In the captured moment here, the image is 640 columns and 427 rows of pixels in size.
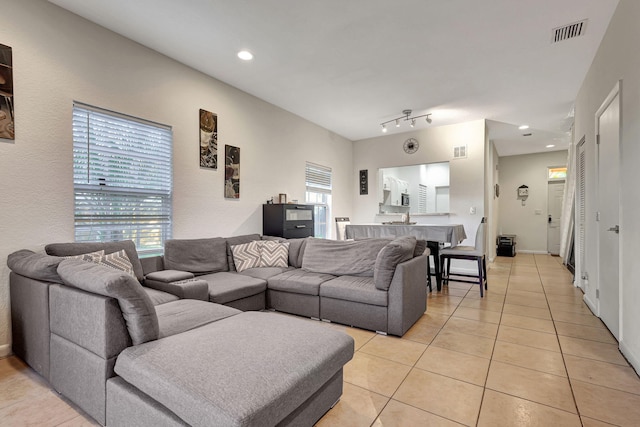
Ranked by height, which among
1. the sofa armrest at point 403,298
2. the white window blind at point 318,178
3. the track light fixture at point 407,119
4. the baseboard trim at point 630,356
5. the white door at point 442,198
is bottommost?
the baseboard trim at point 630,356

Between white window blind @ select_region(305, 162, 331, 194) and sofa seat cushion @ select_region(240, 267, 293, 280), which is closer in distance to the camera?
sofa seat cushion @ select_region(240, 267, 293, 280)

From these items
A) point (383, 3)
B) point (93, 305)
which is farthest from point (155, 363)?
point (383, 3)

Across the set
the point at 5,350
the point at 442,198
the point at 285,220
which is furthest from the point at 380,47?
the point at 442,198

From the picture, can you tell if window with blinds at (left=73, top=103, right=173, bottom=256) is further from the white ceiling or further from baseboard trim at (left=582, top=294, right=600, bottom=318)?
baseboard trim at (left=582, top=294, right=600, bottom=318)

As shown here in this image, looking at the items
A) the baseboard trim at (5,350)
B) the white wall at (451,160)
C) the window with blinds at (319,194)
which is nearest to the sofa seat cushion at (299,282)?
the baseboard trim at (5,350)

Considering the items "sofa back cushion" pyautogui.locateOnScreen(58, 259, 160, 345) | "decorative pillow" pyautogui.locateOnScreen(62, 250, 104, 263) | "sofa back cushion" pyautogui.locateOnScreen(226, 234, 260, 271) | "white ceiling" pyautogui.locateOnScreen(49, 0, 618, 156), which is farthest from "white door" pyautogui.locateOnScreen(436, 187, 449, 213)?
"sofa back cushion" pyautogui.locateOnScreen(58, 259, 160, 345)

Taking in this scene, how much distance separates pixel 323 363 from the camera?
1.39 meters

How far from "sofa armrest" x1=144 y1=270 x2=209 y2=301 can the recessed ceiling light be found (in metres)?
2.44

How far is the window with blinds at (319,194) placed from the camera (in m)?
5.63

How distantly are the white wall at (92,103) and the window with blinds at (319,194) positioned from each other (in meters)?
1.16

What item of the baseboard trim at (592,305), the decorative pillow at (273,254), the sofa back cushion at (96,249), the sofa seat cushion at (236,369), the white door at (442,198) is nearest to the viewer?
the sofa seat cushion at (236,369)

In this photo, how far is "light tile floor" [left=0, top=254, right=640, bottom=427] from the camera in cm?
162

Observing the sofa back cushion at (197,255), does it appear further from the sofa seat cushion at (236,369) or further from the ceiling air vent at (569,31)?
the ceiling air vent at (569,31)

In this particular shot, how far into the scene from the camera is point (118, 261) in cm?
255
